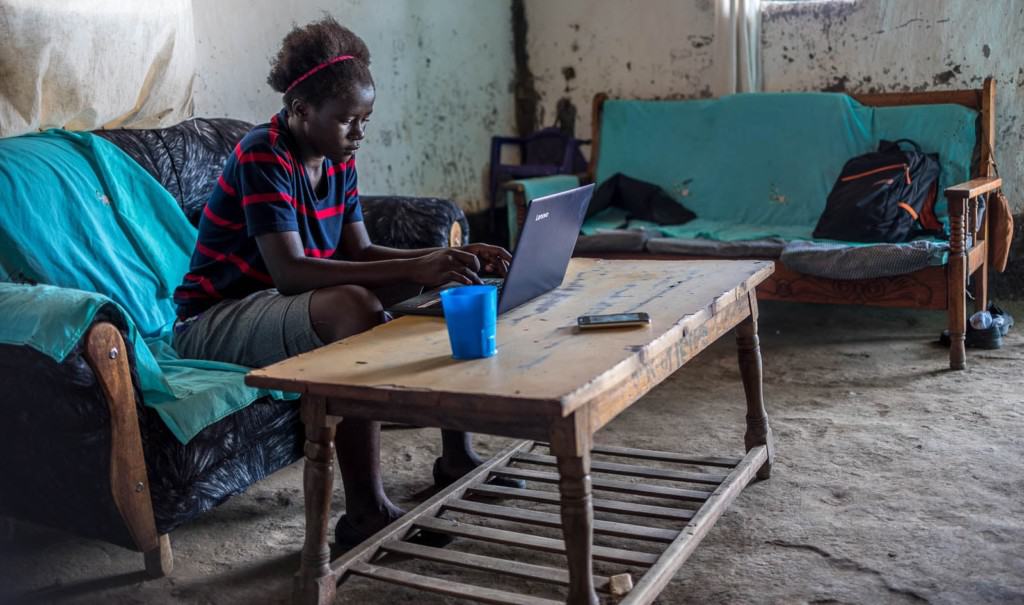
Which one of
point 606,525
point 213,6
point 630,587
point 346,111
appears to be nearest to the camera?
point 630,587

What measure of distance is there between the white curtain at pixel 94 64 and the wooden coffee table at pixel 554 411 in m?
1.38

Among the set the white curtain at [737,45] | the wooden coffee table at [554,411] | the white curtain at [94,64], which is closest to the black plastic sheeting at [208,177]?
the white curtain at [94,64]

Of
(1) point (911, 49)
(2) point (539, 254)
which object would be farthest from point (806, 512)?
(1) point (911, 49)

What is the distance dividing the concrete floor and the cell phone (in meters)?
0.52

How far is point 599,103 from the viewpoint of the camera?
4578mm

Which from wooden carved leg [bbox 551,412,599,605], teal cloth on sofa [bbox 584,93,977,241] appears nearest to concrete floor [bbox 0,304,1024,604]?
wooden carved leg [bbox 551,412,599,605]

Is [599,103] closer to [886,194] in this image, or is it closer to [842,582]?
[886,194]

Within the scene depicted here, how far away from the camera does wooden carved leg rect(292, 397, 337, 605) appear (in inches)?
64.6

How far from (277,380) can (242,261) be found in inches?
30.5

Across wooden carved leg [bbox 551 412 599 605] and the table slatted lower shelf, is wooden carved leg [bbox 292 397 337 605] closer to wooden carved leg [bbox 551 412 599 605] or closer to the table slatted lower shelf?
the table slatted lower shelf

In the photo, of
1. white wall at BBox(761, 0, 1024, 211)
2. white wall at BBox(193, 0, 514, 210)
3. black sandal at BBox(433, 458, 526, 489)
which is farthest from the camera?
white wall at BBox(761, 0, 1024, 211)

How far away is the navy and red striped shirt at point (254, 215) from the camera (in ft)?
6.89

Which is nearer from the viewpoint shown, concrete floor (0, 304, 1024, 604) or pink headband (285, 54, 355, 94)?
concrete floor (0, 304, 1024, 604)

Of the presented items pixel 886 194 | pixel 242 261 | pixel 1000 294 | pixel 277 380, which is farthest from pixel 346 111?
pixel 1000 294
